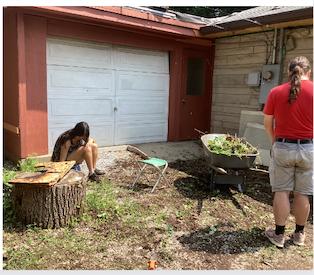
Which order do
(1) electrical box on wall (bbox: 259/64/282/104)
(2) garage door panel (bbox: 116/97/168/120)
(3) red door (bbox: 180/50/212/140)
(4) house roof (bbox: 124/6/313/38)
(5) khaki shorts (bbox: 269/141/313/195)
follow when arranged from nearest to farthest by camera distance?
(5) khaki shorts (bbox: 269/141/313/195)
(4) house roof (bbox: 124/6/313/38)
(1) electrical box on wall (bbox: 259/64/282/104)
(2) garage door panel (bbox: 116/97/168/120)
(3) red door (bbox: 180/50/212/140)

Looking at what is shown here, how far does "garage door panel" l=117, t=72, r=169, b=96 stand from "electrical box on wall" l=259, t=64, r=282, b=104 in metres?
2.60

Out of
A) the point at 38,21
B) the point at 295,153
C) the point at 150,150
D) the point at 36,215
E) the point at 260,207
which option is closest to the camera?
the point at 295,153

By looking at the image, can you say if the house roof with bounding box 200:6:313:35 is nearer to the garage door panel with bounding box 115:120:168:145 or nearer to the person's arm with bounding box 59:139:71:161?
the garage door panel with bounding box 115:120:168:145

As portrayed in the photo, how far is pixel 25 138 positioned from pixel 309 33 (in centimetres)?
676

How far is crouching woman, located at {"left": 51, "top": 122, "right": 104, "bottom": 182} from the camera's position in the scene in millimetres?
4793

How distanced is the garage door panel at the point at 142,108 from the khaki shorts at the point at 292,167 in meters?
5.04

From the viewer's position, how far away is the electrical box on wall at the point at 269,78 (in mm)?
7586

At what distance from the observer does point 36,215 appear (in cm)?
370

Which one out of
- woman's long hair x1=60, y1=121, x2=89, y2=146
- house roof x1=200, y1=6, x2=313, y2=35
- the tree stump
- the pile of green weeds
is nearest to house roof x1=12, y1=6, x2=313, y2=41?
house roof x1=200, y1=6, x2=313, y2=35

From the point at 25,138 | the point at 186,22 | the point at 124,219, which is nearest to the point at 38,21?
the point at 25,138

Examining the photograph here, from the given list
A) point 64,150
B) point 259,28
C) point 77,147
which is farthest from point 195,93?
point 64,150

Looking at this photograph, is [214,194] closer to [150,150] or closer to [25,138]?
[150,150]

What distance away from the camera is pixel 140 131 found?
8.38m

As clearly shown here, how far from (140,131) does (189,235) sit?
15.9 ft
